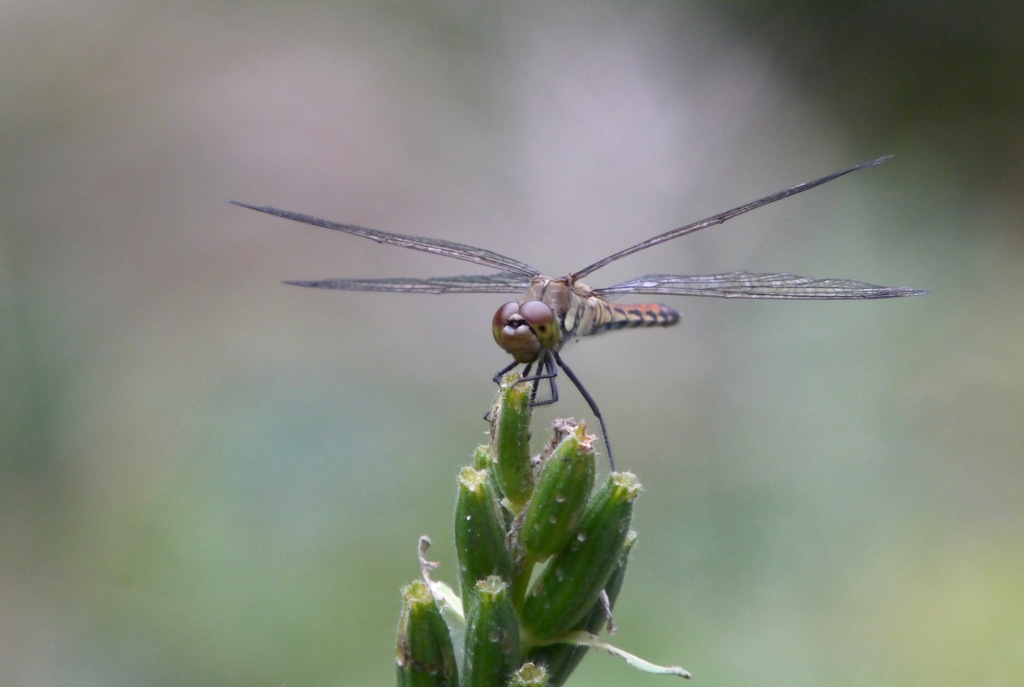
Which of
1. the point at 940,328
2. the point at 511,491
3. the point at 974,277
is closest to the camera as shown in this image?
the point at 511,491

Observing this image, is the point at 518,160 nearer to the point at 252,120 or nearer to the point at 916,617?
the point at 252,120

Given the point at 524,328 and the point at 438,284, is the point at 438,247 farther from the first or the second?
the point at 524,328

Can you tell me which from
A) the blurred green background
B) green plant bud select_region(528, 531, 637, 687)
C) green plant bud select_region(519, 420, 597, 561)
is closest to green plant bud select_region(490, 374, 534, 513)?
green plant bud select_region(519, 420, 597, 561)

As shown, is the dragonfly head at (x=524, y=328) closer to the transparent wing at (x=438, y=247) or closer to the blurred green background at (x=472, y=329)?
the transparent wing at (x=438, y=247)

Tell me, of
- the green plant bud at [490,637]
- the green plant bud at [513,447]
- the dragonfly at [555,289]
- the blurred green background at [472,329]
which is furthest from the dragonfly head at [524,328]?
the blurred green background at [472,329]

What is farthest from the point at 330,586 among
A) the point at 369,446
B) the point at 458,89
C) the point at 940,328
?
the point at 458,89
